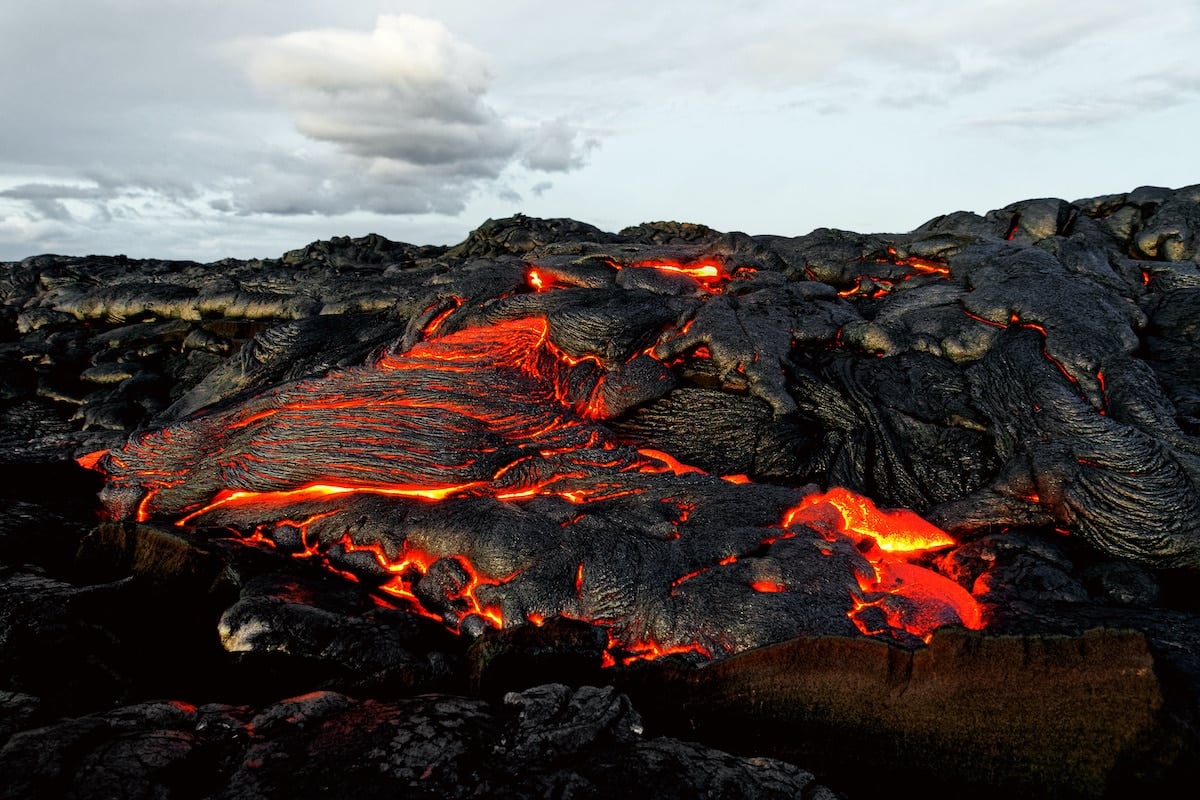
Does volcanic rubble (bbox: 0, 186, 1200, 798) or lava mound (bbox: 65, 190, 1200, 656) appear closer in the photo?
volcanic rubble (bbox: 0, 186, 1200, 798)

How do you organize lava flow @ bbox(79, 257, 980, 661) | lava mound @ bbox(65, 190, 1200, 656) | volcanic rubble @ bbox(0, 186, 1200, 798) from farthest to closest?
lava mound @ bbox(65, 190, 1200, 656) < lava flow @ bbox(79, 257, 980, 661) < volcanic rubble @ bbox(0, 186, 1200, 798)

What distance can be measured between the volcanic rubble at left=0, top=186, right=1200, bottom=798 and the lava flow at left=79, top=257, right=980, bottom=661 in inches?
2.0

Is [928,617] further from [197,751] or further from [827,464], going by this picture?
[197,751]

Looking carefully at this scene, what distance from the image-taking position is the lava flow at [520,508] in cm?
834

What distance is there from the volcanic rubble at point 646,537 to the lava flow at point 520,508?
0.05m

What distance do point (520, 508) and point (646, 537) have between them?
5.67 ft

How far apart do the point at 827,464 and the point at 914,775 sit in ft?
18.8

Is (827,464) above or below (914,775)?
above

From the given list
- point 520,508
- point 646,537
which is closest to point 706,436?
point 646,537

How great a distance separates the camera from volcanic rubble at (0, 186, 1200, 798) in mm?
5770

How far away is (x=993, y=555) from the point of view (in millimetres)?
9266

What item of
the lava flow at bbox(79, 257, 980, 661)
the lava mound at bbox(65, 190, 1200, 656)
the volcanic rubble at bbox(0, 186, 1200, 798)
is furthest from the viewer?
the lava mound at bbox(65, 190, 1200, 656)

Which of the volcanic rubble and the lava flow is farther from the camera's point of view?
the lava flow

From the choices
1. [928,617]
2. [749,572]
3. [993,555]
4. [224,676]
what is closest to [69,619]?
[224,676]
